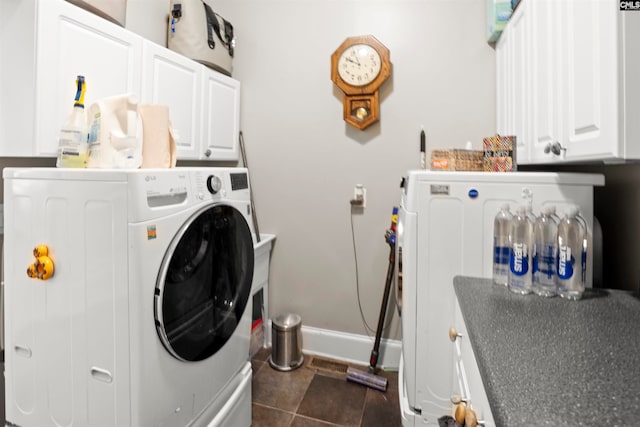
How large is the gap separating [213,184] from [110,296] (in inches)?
20.2

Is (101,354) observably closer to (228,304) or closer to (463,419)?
(228,304)

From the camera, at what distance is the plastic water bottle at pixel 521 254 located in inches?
41.1

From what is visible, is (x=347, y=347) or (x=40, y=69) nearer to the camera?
(x=40, y=69)

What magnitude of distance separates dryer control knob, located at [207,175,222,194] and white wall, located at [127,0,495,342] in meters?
1.06

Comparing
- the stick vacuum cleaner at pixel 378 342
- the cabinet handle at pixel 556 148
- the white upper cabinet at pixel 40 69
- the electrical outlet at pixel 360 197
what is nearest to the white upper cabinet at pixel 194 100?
the white upper cabinet at pixel 40 69

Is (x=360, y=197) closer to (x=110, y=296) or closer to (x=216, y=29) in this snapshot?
(x=216, y=29)

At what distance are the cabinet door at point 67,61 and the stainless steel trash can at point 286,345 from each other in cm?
155

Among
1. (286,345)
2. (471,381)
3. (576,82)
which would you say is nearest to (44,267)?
(471,381)

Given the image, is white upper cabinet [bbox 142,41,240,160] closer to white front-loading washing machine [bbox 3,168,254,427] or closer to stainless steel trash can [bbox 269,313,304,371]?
white front-loading washing machine [bbox 3,168,254,427]

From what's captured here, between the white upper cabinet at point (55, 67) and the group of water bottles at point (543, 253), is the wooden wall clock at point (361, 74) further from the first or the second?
the group of water bottles at point (543, 253)

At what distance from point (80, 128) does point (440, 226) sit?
1.39 m

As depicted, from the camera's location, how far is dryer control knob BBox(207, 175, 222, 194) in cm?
126

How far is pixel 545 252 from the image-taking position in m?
1.05

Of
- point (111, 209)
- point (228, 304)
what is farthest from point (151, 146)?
point (228, 304)
